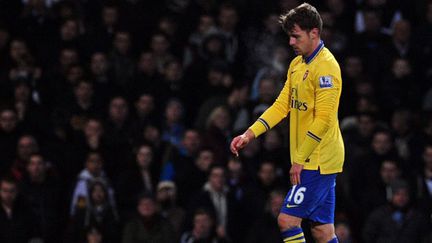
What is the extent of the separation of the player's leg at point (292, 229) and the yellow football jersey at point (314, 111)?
43 cm

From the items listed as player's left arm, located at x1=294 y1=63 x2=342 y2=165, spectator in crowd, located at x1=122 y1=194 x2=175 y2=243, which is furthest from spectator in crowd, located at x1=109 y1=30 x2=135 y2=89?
player's left arm, located at x1=294 y1=63 x2=342 y2=165

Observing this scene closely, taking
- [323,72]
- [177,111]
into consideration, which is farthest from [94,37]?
[323,72]

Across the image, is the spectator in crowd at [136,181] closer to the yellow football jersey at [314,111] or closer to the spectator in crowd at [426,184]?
the spectator in crowd at [426,184]

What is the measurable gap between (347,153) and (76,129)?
10.8 ft

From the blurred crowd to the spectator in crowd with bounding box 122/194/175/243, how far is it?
1cm

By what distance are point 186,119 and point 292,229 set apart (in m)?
6.75

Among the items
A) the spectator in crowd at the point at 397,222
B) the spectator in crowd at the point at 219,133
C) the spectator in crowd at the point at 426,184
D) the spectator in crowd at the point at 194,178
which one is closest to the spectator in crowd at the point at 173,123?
the spectator in crowd at the point at 219,133

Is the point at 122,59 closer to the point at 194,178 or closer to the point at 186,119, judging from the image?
the point at 186,119

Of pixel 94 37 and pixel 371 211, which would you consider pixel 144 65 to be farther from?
pixel 371 211

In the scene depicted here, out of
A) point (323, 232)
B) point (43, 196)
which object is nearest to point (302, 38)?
point (323, 232)

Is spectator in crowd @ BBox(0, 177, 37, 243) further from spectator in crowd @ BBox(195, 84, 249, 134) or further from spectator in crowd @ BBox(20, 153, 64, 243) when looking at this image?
spectator in crowd @ BBox(195, 84, 249, 134)

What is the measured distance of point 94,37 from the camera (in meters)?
16.1

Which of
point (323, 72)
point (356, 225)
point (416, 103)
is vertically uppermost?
point (323, 72)

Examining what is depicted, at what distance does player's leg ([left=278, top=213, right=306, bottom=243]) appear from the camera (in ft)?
30.1
